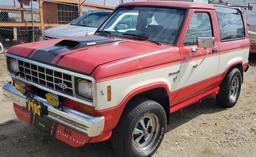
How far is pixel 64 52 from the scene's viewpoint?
3600mm

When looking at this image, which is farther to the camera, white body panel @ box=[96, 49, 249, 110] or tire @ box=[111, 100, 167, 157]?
tire @ box=[111, 100, 167, 157]

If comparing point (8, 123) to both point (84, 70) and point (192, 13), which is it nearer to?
point (84, 70)

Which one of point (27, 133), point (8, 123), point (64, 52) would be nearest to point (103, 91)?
point (64, 52)

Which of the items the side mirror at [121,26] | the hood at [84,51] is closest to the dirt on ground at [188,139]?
the hood at [84,51]

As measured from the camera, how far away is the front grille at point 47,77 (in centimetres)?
344

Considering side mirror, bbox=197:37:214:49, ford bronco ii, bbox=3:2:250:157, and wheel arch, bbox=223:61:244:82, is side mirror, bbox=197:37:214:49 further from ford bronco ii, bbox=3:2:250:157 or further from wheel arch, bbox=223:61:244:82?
wheel arch, bbox=223:61:244:82

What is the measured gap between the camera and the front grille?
3.44m

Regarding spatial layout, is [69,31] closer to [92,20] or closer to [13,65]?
[92,20]

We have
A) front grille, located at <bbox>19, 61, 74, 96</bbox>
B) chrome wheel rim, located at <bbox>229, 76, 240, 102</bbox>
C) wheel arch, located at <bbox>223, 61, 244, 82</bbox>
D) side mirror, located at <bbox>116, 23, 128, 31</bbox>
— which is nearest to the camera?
front grille, located at <bbox>19, 61, 74, 96</bbox>

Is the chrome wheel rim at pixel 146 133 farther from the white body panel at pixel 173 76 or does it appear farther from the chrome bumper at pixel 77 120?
the chrome bumper at pixel 77 120

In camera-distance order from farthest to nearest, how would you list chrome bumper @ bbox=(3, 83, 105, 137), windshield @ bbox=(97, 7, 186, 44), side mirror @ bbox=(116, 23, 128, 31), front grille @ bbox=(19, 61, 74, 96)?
side mirror @ bbox=(116, 23, 128, 31) → windshield @ bbox=(97, 7, 186, 44) → front grille @ bbox=(19, 61, 74, 96) → chrome bumper @ bbox=(3, 83, 105, 137)

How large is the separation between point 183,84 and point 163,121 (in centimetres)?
68

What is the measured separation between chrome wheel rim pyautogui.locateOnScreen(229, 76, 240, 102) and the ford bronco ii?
2.43 feet

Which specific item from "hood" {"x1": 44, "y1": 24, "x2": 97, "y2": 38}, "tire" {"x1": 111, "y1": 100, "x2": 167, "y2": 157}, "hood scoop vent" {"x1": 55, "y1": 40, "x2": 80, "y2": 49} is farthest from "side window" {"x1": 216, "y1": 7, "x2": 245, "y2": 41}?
"hood" {"x1": 44, "y1": 24, "x2": 97, "y2": 38}
